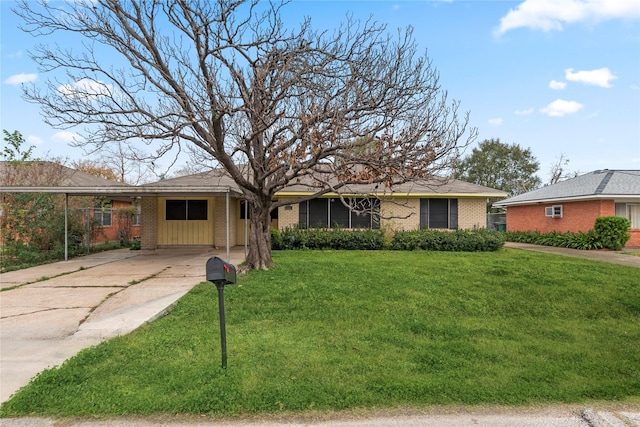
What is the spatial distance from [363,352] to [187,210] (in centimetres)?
1308

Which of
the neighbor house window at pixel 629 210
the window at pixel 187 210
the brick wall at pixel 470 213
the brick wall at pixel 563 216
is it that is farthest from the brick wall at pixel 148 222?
the neighbor house window at pixel 629 210

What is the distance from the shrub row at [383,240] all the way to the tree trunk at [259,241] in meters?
5.03

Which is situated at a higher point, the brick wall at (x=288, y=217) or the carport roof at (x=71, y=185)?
the carport roof at (x=71, y=185)

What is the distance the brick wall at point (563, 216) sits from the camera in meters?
16.8

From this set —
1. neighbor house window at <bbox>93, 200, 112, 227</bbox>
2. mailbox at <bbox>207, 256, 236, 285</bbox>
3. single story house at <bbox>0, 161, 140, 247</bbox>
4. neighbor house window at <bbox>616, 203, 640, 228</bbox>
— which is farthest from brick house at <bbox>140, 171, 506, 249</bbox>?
mailbox at <bbox>207, 256, 236, 285</bbox>

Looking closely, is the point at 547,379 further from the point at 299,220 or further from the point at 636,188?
the point at 636,188

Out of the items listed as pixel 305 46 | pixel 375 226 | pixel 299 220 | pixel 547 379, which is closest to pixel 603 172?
pixel 375 226

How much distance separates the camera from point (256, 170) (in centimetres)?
846

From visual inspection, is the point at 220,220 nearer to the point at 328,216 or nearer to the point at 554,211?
the point at 328,216

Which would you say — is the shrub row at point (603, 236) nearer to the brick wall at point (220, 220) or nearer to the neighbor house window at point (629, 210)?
the neighbor house window at point (629, 210)

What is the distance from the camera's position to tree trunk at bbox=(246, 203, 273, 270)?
9.32 metres

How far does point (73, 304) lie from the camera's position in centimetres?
661

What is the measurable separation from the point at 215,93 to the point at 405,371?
6662 mm

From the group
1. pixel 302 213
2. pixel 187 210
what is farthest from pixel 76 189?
pixel 302 213
